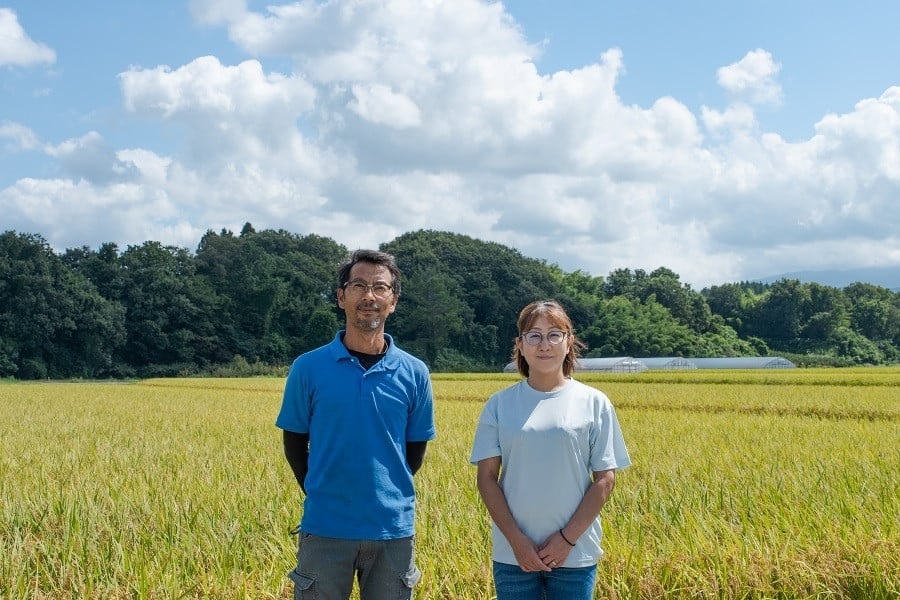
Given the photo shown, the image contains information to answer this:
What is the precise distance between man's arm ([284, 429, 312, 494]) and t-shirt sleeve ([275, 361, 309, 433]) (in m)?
0.04

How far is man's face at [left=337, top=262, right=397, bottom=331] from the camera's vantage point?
8.07 ft

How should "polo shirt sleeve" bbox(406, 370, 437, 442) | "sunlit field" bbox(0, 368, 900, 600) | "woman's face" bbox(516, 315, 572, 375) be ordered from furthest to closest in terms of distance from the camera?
1. "sunlit field" bbox(0, 368, 900, 600)
2. "polo shirt sleeve" bbox(406, 370, 437, 442)
3. "woman's face" bbox(516, 315, 572, 375)

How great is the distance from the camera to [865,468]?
5859mm

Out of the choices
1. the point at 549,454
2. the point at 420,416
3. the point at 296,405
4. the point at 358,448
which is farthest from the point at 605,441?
the point at 296,405

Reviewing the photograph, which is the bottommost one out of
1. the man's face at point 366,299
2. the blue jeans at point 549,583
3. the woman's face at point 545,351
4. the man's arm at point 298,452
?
the blue jeans at point 549,583

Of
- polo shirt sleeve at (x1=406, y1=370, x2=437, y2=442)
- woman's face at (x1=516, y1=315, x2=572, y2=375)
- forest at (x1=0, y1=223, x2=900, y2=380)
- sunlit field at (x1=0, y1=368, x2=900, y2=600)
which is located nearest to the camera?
woman's face at (x1=516, y1=315, x2=572, y2=375)

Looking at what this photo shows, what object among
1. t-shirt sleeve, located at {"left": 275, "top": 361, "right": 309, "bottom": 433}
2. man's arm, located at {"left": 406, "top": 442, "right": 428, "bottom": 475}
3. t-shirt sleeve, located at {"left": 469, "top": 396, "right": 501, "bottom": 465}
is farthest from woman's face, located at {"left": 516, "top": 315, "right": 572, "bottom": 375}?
t-shirt sleeve, located at {"left": 275, "top": 361, "right": 309, "bottom": 433}

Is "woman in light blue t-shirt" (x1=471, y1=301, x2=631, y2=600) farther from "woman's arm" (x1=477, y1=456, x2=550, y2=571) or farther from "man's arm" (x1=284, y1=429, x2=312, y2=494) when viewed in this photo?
"man's arm" (x1=284, y1=429, x2=312, y2=494)

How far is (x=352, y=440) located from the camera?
238 cm

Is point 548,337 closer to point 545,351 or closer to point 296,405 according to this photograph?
point 545,351

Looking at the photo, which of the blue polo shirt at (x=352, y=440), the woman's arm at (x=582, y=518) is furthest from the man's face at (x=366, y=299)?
the woman's arm at (x=582, y=518)

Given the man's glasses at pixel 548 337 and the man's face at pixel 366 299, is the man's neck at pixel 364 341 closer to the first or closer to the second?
the man's face at pixel 366 299

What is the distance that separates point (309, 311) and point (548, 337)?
167 feet

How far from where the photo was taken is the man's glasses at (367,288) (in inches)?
97.7
